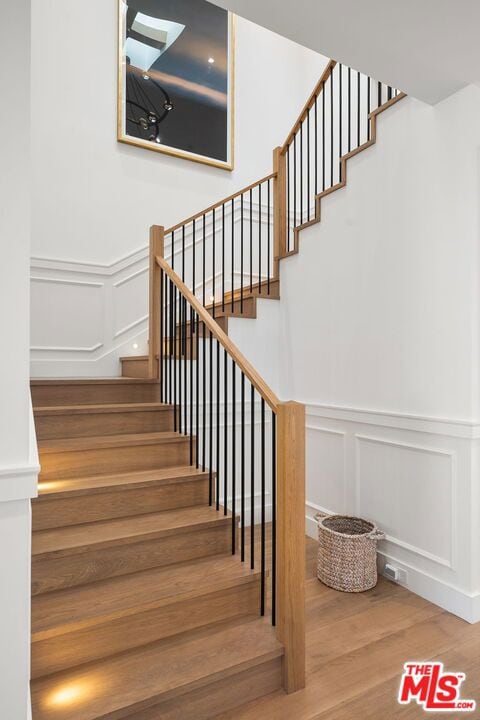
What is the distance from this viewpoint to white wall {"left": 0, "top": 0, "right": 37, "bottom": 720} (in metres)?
1.23

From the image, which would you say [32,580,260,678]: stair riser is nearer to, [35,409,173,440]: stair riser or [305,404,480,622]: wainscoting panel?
[305,404,480,622]: wainscoting panel

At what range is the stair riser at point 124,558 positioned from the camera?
1.95 metres

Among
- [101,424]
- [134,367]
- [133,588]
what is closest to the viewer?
[133,588]

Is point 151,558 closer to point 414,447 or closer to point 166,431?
point 166,431

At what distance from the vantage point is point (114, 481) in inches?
95.0

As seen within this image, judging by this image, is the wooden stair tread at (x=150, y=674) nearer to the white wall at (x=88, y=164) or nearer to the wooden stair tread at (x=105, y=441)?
the wooden stair tread at (x=105, y=441)

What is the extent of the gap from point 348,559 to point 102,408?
1.67 metres

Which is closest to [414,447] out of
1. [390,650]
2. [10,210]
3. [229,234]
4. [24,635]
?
[390,650]

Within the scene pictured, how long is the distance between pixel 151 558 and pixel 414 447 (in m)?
1.51

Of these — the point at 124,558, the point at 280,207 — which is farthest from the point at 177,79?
the point at 124,558

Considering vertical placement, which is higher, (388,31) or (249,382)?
(388,31)

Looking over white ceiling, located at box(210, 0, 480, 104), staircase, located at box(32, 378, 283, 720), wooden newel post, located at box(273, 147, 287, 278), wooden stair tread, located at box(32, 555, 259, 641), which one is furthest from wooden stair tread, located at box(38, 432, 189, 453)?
white ceiling, located at box(210, 0, 480, 104)

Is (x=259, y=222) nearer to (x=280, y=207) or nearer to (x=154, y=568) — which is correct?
(x=280, y=207)

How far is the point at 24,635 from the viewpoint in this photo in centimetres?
128
